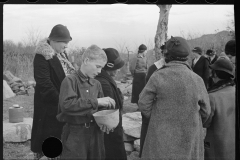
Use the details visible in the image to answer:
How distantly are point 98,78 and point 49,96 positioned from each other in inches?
18.9

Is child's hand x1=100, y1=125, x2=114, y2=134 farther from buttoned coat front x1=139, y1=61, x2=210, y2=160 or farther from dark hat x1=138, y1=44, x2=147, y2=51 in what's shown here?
dark hat x1=138, y1=44, x2=147, y2=51

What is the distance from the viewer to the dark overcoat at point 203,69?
2.53m

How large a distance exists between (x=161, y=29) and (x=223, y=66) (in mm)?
661

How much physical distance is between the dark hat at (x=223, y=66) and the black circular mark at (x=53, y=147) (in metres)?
1.53

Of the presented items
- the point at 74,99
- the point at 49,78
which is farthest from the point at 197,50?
the point at 49,78

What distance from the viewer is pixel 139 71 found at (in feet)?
8.75

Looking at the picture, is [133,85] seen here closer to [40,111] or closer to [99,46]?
[99,46]

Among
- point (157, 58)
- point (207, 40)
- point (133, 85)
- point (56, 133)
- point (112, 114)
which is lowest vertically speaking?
point (56, 133)

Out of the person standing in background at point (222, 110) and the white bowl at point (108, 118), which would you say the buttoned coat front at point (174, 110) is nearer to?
the person standing in background at point (222, 110)

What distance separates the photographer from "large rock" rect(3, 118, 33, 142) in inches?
104

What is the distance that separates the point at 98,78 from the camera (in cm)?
257

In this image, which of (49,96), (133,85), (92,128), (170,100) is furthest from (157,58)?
(49,96)

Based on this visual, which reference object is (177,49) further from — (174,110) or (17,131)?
(17,131)

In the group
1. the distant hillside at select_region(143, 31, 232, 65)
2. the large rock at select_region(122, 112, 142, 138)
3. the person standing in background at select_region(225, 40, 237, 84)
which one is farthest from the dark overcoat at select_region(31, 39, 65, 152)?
the person standing in background at select_region(225, 40, 237, 84)
